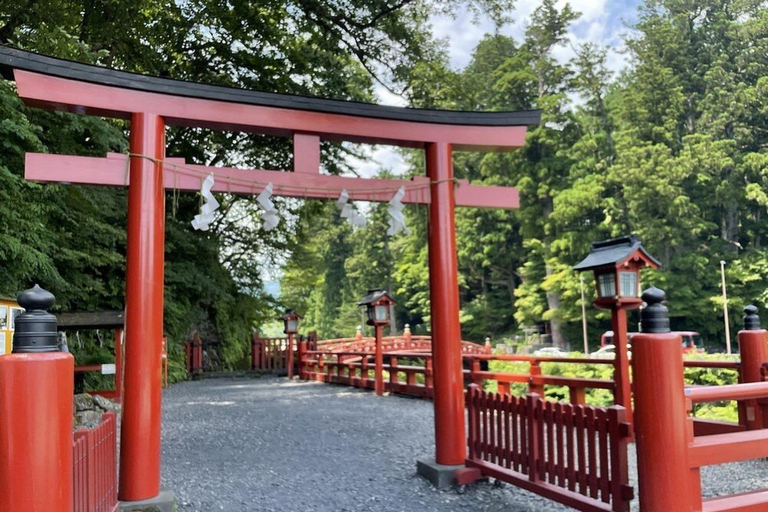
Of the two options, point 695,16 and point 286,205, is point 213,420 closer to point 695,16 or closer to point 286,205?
point 286,205

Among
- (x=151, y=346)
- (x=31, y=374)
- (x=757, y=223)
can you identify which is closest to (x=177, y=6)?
(x=151, y=346)

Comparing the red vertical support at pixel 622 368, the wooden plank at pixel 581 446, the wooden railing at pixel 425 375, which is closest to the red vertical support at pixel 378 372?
the wooden railing at pixel 425 375

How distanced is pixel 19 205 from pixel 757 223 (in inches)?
1190

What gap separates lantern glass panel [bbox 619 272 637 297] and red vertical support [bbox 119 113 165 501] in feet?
16.9

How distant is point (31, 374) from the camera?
207cm

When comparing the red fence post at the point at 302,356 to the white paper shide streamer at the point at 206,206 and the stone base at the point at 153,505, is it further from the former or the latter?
the stone base at the point at 153,505

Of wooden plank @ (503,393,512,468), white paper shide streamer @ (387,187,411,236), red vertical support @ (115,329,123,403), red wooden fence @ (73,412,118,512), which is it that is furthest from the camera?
red vertical support @ (115,329,123,403)

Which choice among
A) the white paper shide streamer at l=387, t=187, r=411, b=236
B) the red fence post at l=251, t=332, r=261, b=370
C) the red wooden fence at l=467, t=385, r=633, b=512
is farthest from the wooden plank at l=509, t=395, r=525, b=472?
the red fence post at l=251, t=332, r=261, b=370

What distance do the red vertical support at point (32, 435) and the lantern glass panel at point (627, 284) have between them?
240 inches

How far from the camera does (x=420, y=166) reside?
3353cm

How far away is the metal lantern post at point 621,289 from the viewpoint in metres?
6.44

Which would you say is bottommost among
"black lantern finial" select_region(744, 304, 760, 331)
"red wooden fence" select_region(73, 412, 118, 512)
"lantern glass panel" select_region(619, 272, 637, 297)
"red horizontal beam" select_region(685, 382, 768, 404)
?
"red wooden fence" select_region(73, 412, 118, 512)

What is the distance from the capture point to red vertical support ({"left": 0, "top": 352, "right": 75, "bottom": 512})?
2008mm

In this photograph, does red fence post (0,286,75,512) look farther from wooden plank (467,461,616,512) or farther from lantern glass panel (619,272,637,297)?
lantern glass panel (619,272,637,297)
